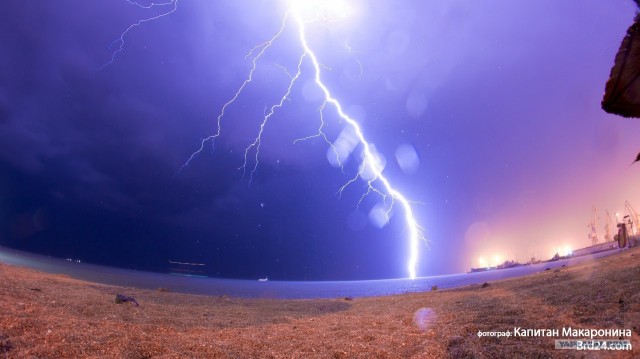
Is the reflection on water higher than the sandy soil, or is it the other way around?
the sandy soil

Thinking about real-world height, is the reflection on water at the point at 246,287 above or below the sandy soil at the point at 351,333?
below

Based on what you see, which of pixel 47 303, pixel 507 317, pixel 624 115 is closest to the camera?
pixel 624 115

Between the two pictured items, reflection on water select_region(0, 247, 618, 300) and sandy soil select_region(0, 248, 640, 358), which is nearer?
sandy soil select_region(0, 248, 640, 358)

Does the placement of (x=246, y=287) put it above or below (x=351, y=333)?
below

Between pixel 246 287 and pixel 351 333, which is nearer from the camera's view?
pixel 351 333

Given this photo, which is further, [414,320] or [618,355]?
[414,320]

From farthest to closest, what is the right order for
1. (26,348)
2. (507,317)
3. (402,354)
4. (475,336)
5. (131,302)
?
(131,302), (507,317), (475,336), (402,354), (26,348)

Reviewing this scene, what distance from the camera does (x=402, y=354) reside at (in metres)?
5.43

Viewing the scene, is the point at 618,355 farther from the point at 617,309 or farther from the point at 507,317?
the point at 507,317

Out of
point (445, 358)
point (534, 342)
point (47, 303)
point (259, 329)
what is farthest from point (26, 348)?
point (534, 342)

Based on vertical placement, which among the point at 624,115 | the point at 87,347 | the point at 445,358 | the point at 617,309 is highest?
the point at 624,115

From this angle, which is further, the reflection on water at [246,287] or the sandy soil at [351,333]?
the reflection on water at [246,287]

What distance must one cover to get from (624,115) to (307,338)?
6.86 m

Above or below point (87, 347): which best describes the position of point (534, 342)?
above
